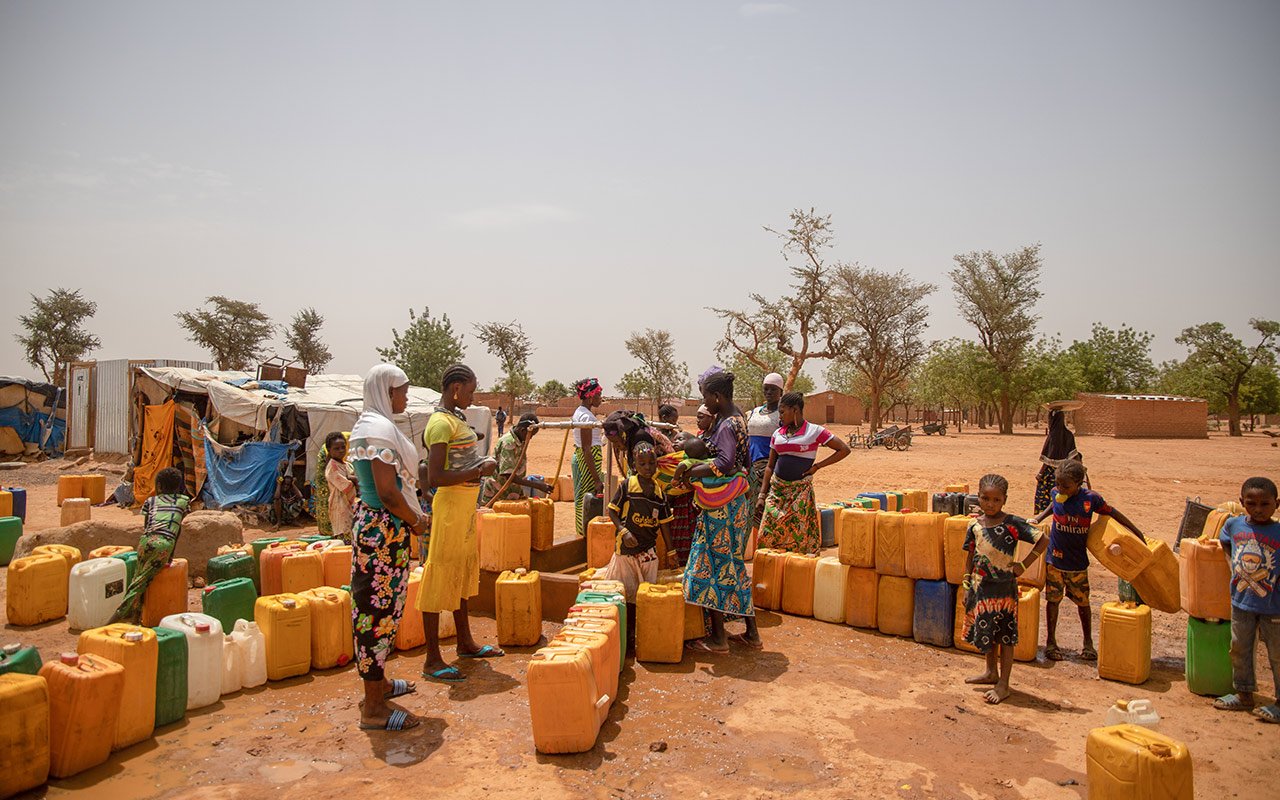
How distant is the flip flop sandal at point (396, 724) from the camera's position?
12.9 ft

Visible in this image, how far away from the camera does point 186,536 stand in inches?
294

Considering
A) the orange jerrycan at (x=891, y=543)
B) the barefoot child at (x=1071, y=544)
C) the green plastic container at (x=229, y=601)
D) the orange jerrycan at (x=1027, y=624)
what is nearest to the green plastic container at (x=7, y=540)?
the green plastic container at (x=229, y=601)

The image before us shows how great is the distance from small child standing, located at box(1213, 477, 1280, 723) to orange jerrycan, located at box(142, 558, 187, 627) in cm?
702

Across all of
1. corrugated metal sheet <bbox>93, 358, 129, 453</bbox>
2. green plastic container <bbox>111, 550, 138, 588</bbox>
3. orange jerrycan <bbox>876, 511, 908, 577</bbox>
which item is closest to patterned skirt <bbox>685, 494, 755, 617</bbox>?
orange jerrycan <bbox>876, 511, 908, 577</bbox>

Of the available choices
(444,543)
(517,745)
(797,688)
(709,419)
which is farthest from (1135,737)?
(444,543)

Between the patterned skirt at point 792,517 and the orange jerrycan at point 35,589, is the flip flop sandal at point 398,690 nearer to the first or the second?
the patterned skirt at point 792,517

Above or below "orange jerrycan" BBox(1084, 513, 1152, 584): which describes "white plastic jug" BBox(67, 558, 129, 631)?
below

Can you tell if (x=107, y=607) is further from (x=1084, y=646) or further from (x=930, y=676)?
(x=1084, y=646)

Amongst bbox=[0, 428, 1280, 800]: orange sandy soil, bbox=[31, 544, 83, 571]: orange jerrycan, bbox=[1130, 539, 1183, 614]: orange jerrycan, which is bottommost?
bbox=[0, 428, 1280, 800]: orange sandy soil

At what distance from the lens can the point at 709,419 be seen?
534cm

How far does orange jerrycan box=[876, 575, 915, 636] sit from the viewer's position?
561cm

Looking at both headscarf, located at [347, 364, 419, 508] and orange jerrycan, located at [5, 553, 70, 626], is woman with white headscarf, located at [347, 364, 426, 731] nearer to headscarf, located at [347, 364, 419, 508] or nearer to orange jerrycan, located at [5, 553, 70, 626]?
headscarf, located at [347, 364, 419, 508]

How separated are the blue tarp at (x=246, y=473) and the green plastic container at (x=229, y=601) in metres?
6.55

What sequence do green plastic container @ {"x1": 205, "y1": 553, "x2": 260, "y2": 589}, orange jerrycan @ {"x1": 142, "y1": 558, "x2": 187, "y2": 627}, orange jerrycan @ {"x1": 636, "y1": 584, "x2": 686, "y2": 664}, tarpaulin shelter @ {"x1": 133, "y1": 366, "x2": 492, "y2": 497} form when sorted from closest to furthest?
orange jerrycan @ {"x1": 636, "y1": 584, "x2": 686, "y2": 664} → orange jerrycan @ {"x1": 142, "y1": 558, "x2": 187, "y2": 627} → green plastic container @ {"x1": 205, "y1": 553, "x2": 260, "y2": 589} → tarpaulin shelter @ {"x1": 133, "y1": 366, "x2": 492, "y2": 497}
